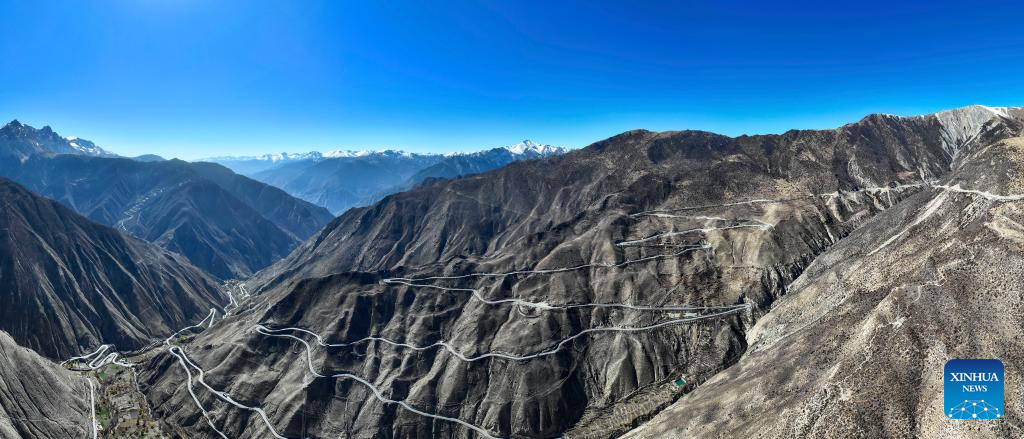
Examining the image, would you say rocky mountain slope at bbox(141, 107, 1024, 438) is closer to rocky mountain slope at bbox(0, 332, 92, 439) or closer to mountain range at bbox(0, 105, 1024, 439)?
mountain range at bbox(0, 105, 1024, 439)

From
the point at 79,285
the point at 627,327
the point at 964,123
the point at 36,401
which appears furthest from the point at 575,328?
the point at 964,123

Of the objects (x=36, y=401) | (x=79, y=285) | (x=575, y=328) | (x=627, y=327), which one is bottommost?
(x=36, y=401)

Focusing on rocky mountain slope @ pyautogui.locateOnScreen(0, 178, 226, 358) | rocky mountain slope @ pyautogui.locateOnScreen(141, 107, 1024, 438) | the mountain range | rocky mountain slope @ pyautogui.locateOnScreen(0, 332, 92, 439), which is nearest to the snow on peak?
the mountain range

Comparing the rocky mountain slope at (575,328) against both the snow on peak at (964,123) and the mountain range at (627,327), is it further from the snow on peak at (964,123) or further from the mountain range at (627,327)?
the snow on peak at (964,123)

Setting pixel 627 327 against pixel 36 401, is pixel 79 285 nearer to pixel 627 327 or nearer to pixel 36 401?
pixel 36 401

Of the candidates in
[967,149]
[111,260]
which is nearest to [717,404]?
[967,149]

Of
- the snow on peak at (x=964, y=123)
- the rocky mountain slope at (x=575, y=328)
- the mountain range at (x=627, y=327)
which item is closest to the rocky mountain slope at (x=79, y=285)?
the mountain range at (x=627, y=327)

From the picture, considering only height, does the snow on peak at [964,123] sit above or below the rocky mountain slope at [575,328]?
above
